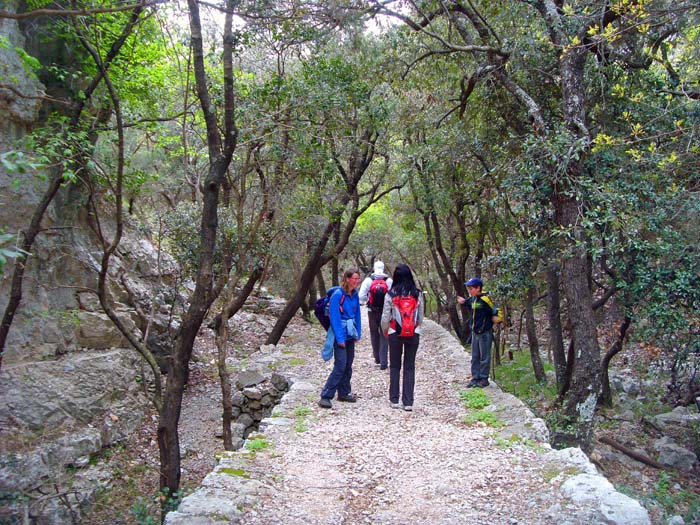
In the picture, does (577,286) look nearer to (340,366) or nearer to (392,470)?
(340,366)

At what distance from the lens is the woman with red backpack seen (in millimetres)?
7578

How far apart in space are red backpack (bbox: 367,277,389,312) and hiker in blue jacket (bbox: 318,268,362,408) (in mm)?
2421

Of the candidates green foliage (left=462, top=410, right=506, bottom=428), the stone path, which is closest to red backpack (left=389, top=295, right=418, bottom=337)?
the stone path

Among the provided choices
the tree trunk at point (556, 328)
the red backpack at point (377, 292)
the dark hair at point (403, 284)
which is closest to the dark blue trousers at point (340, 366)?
the dark hair at point (403, 284)

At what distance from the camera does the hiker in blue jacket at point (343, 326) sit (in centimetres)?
765

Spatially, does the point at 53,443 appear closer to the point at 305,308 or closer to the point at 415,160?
the point at 415,160

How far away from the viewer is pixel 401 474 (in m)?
5.75

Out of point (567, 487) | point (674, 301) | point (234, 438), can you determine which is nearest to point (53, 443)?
point (234, 438)

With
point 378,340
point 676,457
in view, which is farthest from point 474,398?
point 676,457

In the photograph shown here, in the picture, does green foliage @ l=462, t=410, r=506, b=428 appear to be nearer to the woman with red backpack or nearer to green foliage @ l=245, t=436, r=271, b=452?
the woman with red backpack

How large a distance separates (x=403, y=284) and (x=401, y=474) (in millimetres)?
2797

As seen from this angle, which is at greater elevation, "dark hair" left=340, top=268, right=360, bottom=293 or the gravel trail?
"dark hair" left=340, top=268, right=360, bottom=293

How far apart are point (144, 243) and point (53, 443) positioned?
6.35m

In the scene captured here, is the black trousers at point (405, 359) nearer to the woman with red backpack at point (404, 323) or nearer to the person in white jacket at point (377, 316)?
the woman with red backpack at point (404, 323)
